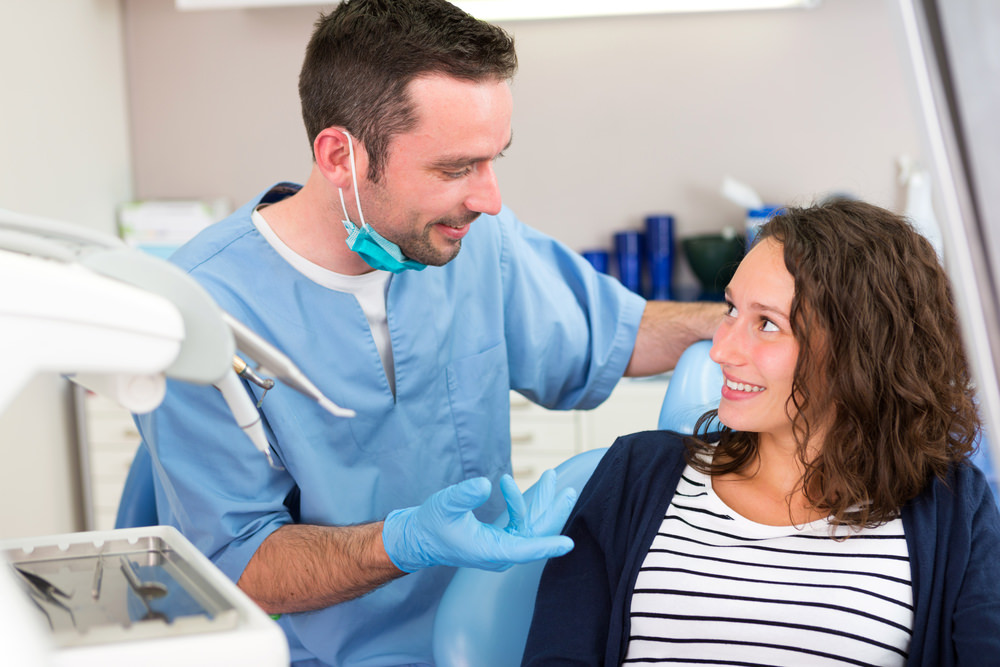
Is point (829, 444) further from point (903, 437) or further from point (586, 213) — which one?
point (586, 213)

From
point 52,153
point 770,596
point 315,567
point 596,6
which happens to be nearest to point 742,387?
point 770,596

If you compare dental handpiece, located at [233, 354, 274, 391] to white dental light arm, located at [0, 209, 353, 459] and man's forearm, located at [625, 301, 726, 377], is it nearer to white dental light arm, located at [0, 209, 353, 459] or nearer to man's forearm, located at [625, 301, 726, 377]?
white dental light arm, located at [0, 209, 353, 459]

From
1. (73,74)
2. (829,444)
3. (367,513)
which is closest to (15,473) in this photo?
(73,74)

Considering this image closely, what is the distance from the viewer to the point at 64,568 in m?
0.79

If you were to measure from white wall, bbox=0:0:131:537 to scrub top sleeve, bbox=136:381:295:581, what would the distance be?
5.08 feet

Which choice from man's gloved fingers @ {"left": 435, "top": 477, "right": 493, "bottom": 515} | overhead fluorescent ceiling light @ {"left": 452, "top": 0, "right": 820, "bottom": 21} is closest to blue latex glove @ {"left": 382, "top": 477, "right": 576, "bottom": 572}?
man's gloved fingers @ {"left": 435, "top": 477, "right": 493, "bottom": 515}

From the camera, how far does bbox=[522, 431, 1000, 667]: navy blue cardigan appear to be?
1033 millimetres

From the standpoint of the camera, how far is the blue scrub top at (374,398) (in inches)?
52.1

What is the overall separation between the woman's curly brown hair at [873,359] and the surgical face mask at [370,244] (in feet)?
1.84

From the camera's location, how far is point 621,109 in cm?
304

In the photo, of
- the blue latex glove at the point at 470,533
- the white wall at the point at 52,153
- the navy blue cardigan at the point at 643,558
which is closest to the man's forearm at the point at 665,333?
the navy blue cardigan at the point at 643,558

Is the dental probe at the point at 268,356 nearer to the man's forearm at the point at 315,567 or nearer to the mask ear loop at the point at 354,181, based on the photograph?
the man's forearm at the point at 315,567

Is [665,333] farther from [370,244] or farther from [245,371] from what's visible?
[245,371]

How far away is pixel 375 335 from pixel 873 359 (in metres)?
0.77
